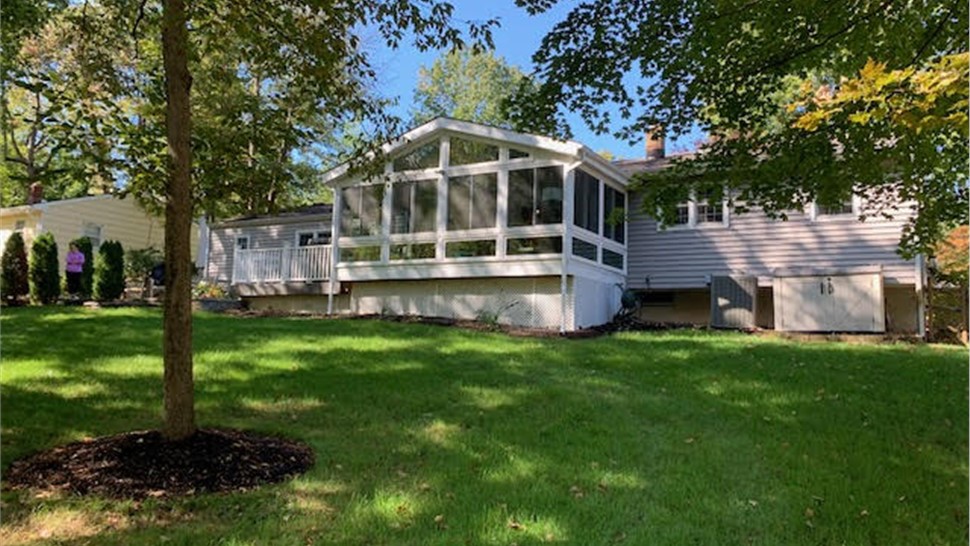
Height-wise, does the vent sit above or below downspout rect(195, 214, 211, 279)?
below

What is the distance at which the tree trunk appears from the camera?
15.9 feet

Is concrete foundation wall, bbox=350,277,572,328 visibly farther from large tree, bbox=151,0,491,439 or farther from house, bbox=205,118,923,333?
large tree, bbox=151,0,491,439

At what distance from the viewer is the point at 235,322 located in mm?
12227

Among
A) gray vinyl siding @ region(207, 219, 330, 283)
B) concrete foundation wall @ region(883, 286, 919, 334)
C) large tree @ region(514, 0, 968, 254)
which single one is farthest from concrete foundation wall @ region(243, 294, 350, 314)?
concrete foundation wall @ region(883, 286, 919, 334)

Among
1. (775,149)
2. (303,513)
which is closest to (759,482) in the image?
(303,513)

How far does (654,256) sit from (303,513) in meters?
14.0

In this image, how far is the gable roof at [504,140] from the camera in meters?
13.7

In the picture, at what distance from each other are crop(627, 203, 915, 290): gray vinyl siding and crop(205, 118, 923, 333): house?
26 mm

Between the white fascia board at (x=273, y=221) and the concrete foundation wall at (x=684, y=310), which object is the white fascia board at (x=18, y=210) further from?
the concrete foundation wall at (x=684, y=310)

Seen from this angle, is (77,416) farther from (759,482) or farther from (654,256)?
(654,256)

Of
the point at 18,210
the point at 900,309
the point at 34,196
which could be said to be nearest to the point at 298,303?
the point at 18,210

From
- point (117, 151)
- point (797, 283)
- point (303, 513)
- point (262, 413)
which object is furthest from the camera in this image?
point (797, 283)

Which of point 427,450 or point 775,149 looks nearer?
point 427,450

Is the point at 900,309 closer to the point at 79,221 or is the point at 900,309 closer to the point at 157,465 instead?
the point at 157,465
